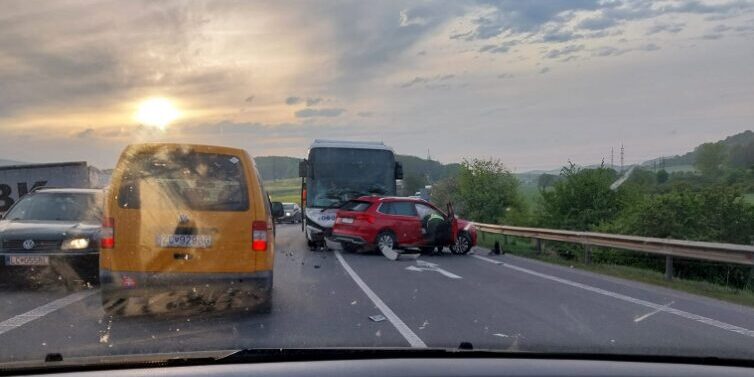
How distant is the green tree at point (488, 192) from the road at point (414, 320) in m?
29.0

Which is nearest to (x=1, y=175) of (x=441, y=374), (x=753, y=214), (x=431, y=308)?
(x=431, y=308)

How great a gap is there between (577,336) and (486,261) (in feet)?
34.6

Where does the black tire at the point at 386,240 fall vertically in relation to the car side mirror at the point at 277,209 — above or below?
below

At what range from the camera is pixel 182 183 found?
7.81 m

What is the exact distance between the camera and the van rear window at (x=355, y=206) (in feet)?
63.2

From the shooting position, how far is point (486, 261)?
17.6m

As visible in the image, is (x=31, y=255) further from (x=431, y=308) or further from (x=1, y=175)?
(x=1, y=175)

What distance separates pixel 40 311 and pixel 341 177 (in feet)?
44.1

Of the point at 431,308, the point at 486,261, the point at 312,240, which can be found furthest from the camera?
the point at 312,240

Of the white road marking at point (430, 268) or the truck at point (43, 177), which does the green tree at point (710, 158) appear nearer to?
the white road marking at point (430, 268)

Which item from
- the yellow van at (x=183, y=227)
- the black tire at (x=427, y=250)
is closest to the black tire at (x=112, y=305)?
the yellow van at (x=183, y=227)

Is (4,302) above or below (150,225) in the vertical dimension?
below

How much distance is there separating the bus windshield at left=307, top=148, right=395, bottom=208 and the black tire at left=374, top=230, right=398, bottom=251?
267 cm

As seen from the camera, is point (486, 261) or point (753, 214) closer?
point (486, 261)
